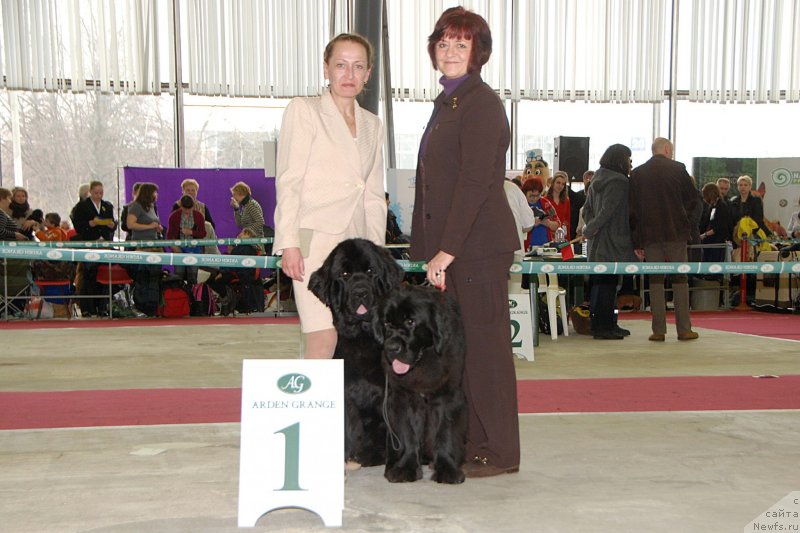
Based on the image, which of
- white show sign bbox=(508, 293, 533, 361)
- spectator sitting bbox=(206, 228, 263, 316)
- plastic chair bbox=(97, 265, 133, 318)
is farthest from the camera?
spectator sitting bbox=(206, 228, 263, 316)

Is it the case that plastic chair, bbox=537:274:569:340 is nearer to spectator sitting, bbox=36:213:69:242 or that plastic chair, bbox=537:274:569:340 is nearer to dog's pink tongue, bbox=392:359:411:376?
dog's pink tongue, bbox=392:359:411:376

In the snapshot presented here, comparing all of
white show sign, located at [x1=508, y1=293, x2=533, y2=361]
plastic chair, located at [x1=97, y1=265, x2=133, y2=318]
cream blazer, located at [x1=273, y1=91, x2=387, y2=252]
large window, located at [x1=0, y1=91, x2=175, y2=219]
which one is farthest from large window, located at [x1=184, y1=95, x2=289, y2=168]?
cream blazer, located at [x1=273, y1=91, x2=387, y2=252]

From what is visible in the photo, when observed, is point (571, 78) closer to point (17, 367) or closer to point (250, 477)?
point (17, 367)

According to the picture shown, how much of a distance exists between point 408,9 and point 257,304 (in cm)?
587

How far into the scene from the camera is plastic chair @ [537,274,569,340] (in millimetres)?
7586

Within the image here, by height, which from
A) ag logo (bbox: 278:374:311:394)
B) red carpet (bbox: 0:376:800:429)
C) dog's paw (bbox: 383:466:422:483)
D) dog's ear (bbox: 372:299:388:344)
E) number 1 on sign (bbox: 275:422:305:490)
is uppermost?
dog's ear (bbox: 372:299:388:344)

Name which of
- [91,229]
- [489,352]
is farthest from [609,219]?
[91,229]

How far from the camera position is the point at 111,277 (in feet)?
31.6

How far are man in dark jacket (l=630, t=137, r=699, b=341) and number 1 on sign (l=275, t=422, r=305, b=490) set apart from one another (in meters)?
5.02

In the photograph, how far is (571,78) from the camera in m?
13.7

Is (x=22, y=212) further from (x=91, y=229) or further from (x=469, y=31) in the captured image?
(x=469, y=31)

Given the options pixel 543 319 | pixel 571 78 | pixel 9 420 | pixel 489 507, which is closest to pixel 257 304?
pixel 543 319

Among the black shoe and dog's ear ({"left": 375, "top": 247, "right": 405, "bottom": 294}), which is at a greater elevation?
dog's ear ({"left": 375, "top": 247, "right": 405, "bottom": 294})

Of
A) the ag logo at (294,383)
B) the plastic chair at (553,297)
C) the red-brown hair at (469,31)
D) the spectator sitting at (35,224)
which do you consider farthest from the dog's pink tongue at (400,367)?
the spectator sitting at (35,224)
